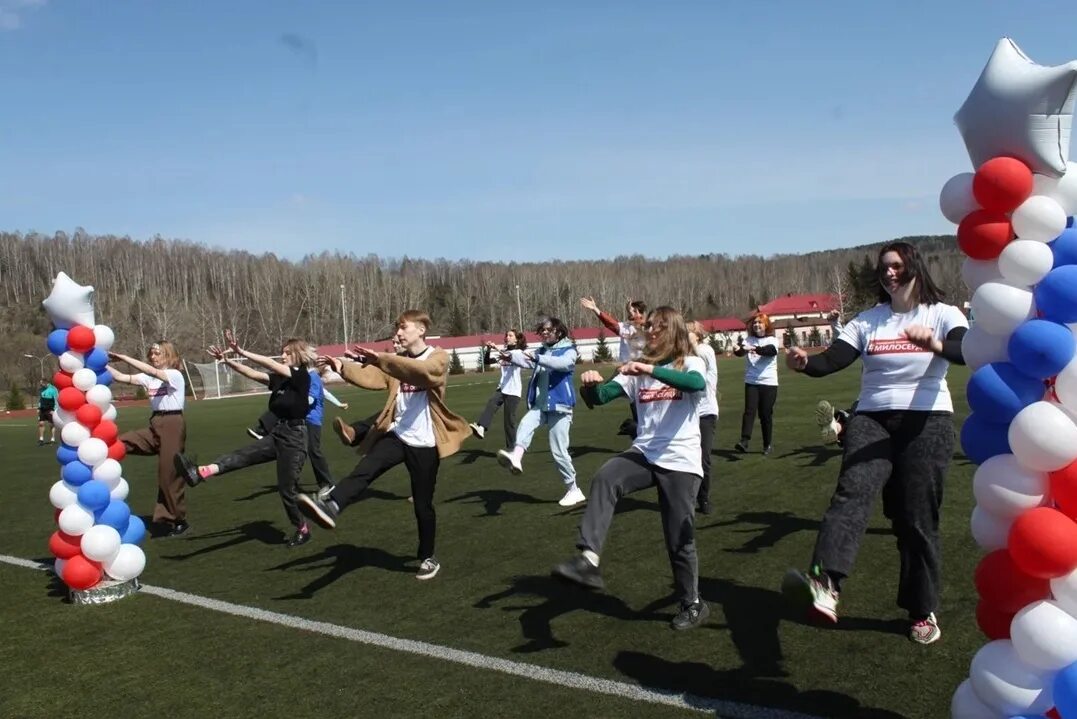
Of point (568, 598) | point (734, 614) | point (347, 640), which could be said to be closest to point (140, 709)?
point (347, 640)

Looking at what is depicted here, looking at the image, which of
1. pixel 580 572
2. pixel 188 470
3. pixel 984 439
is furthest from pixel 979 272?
pixel 188 470

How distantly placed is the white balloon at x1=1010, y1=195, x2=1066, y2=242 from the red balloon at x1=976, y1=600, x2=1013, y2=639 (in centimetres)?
140

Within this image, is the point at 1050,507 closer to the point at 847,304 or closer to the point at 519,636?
the point at 519,636

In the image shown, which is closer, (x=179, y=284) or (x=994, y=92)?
(x=994, y=92)

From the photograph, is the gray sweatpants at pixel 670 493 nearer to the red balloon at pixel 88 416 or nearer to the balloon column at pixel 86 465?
the balloon column at pixel 86 465

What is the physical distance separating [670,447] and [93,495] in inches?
187

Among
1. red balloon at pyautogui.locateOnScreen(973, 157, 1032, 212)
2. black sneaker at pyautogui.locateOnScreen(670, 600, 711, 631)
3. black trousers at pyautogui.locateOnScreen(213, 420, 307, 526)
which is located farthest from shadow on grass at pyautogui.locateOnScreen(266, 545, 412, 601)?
red balloon at pyautogui.locateOnScreen(973, 157, 1032, 212)

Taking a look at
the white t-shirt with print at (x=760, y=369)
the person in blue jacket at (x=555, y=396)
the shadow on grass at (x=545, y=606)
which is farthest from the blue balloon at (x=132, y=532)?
the white t-shirt with print at (x=760, y=369)

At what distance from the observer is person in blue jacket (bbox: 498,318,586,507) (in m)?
9.66

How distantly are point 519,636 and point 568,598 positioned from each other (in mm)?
787

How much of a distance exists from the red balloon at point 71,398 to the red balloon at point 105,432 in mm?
231

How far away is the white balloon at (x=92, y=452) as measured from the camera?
7383 millimetres

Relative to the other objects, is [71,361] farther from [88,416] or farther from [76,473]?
[76,473]

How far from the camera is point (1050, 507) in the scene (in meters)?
3.26
